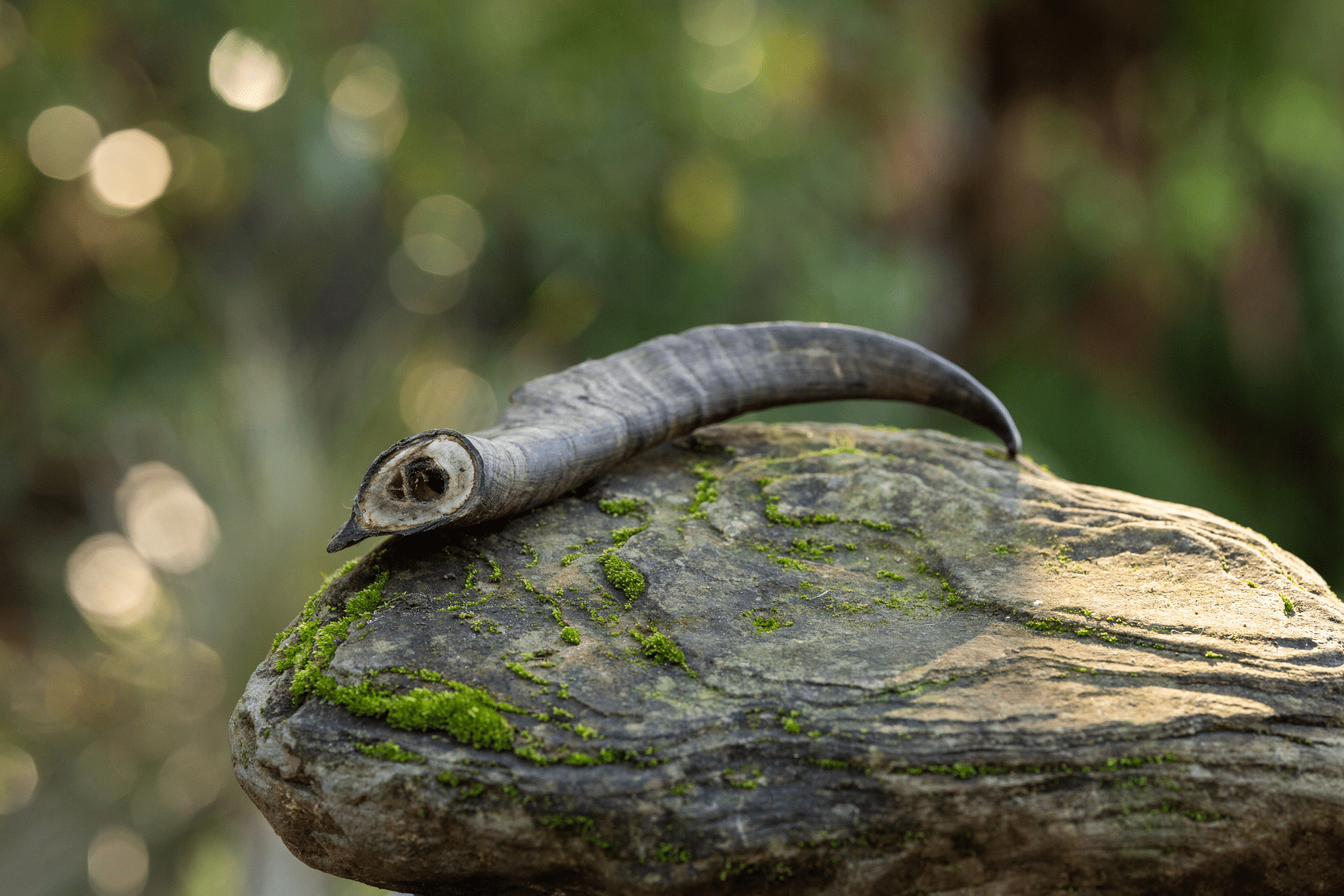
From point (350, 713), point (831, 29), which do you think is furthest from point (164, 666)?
point (831, 29)

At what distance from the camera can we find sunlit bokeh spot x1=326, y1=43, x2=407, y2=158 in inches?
211

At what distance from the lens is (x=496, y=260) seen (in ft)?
20.0

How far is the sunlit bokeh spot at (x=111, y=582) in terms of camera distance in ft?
14.7

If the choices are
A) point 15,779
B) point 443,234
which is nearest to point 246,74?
point 443,234

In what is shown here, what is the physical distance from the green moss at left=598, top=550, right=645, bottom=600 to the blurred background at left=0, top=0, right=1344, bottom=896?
2.46m

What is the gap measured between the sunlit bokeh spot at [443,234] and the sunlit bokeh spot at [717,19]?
1742 mm

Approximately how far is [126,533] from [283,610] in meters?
1.54

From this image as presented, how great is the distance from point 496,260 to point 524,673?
4849 millimetres

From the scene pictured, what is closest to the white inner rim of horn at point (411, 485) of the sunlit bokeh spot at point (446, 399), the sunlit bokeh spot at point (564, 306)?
the sunlit bokeh spot at point (446, 399)

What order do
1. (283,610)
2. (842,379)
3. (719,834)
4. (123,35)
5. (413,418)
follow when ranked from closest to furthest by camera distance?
(719,834)
(842,379)
(283,610)
(413,418)
(123,35)

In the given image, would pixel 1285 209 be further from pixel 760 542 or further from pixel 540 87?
pixel 760 542

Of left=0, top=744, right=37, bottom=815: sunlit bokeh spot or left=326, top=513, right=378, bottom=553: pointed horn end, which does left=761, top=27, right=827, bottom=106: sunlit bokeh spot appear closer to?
left=326, top=513, right=378, bottom=553: pointed horn end

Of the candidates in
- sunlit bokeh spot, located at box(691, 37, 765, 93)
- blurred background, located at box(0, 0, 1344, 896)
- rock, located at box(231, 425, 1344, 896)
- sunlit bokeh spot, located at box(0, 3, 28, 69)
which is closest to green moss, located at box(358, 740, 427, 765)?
rock, located at box(231, 425, 1344, 896)

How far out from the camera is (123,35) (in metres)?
5.57
